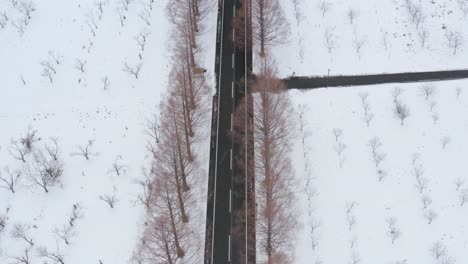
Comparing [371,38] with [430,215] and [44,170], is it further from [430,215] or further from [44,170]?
[44,170]

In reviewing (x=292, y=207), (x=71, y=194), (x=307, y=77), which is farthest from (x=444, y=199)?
(x=71, y=194)

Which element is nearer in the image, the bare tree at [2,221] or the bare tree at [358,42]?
the bare tree at [2,221]

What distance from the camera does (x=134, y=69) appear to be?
8062 centimetres

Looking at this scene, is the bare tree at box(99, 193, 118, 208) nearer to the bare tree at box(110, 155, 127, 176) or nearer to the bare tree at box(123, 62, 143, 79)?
the bare tree at box(110, 155, 127, 176)

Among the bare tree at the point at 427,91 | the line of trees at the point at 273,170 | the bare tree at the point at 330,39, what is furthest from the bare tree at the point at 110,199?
the bare tree at the point at 427,91

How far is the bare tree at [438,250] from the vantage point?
6391 cm

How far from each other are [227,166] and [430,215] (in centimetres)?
2461

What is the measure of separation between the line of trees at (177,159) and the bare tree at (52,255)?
27.6 feet

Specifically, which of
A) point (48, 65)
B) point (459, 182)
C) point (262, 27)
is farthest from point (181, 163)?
point (459, 182)

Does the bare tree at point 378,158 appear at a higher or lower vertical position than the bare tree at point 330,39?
lower

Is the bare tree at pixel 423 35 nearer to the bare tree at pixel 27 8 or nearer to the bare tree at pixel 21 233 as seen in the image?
the bare tree at pixel 27 8

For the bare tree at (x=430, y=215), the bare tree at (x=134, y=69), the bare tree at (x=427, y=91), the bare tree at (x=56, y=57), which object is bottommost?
the bare tree at (x=430, y=215)

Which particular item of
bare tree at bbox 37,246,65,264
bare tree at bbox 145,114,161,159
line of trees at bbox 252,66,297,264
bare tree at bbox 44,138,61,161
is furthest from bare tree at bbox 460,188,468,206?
bare tree at bbox 44,138,61,161

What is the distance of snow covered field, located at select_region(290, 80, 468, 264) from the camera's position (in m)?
65.4
